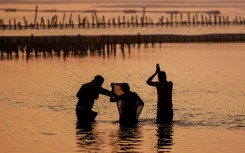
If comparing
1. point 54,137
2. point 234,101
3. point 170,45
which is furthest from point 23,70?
point 170,45

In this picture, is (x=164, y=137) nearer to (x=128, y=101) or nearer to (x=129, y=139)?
(x=129, y=139)

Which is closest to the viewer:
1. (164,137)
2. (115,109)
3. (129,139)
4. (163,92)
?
(129,139)

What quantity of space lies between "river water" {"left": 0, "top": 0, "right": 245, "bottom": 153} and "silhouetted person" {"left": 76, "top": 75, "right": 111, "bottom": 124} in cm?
36

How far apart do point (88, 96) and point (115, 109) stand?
6451 millimetres

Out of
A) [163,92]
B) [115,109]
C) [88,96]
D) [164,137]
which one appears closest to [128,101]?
[163,92]

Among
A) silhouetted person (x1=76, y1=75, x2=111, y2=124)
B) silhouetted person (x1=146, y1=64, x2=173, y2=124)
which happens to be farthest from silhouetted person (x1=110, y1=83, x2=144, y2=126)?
silhouetted person (x1=146, y1=64, x2=173, y2=124)

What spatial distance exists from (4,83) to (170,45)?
5711 centimetres

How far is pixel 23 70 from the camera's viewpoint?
190ft

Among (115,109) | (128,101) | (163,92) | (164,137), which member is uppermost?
(163,92)

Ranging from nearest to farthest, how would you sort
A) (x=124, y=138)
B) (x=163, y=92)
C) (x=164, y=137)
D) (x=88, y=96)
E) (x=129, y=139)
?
(x=129, y=139), (x=124, y=138), (x=164, y=137), (x=163, y=92), (x=88, y=96)

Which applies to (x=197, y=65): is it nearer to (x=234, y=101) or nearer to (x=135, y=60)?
(x=135, y=60)

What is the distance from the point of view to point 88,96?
2661 cm

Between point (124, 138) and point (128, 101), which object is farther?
point (128, 101)

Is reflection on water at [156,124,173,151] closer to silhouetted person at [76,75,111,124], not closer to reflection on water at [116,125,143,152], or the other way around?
reflection on water at [116,125,143,152]
